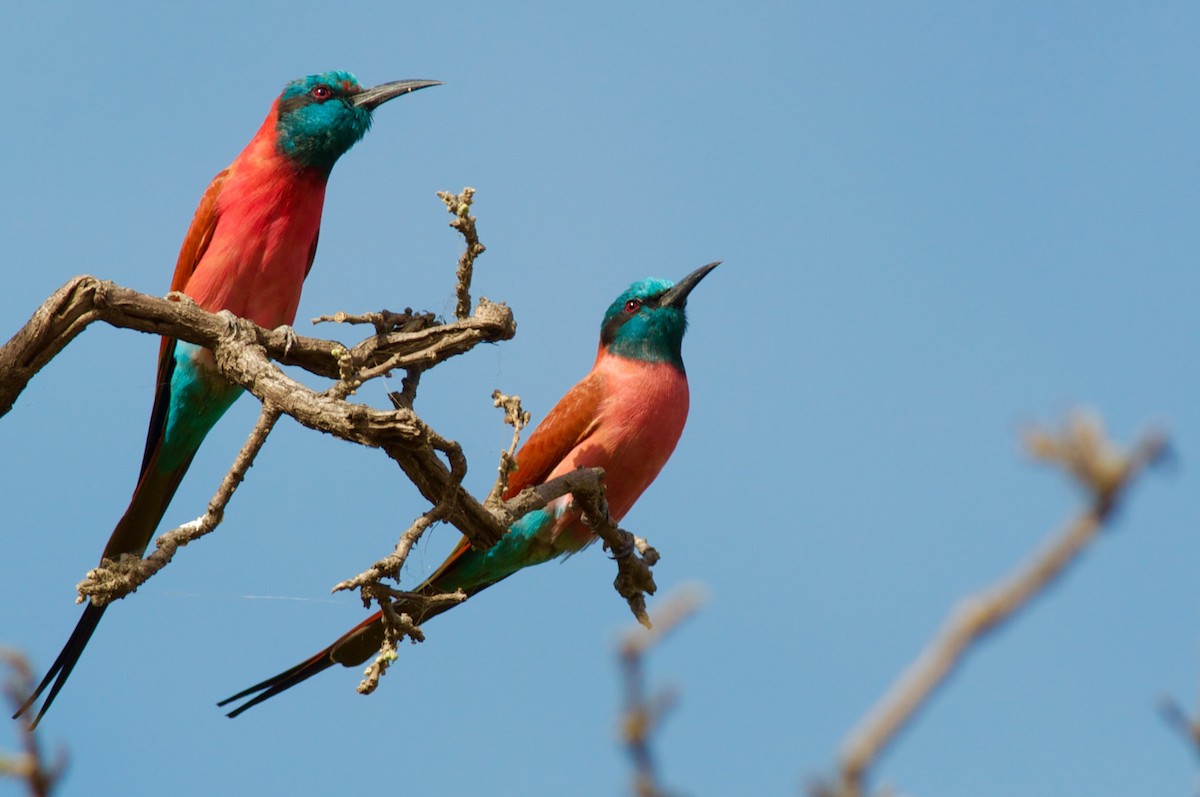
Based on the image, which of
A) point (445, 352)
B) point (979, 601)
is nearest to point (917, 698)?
→ point (979, 601)

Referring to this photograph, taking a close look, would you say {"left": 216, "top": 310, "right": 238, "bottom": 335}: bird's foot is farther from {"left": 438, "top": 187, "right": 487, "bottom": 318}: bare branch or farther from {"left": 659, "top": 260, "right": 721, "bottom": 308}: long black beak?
{"left": 659, "top": 260, "right": 721, "bottom": 308}: long black beak

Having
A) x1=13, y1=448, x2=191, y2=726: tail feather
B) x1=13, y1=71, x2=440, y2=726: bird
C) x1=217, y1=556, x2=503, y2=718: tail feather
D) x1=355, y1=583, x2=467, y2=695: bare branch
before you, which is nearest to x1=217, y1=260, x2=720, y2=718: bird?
x1=217, y1=556, x2=503, y2=718: tail feather

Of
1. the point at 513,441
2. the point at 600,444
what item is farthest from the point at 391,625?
the point at 600,444

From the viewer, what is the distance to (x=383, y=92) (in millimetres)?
5570

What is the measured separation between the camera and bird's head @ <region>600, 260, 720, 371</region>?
533cm

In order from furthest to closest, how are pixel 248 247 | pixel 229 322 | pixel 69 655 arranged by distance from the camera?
pixel 248 247 → pixel 69 655 → pixel 229 322

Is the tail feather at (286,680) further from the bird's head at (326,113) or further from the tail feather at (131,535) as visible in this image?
the bird's head at (326,113)

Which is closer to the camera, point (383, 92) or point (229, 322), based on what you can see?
point (229, 322)

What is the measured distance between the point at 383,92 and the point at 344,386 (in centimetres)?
268

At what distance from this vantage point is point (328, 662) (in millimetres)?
4203

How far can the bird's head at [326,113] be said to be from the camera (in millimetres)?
5395

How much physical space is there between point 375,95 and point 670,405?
1.82 meters

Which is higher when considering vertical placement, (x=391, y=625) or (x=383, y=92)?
(x=383, y=92)

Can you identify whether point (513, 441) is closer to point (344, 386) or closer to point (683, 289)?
point (344, 386)
